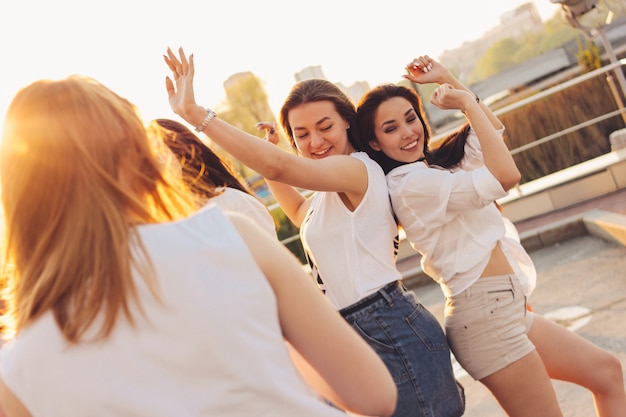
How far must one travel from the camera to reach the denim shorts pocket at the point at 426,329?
6.03 ft

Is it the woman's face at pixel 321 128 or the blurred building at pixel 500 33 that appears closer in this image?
the woman's face at pixel 321 128

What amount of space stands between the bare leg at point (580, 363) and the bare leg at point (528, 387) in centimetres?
15

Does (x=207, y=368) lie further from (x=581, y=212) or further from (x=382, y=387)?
(x=581, y=212)

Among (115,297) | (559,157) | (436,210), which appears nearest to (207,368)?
(115,297)

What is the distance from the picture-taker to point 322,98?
7.74ft

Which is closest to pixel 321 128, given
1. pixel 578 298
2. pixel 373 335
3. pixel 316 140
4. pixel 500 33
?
pixel 316 140

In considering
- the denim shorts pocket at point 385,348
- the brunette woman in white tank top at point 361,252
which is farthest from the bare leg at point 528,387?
the denim shorts pocket at point 385,348

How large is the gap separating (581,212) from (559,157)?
4.86m

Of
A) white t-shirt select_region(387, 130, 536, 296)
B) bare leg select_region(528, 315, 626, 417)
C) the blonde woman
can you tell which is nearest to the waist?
white t-shirt select_region(387, 130, 536, 296)

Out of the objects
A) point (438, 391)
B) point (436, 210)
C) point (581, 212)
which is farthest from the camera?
point (581, 212)

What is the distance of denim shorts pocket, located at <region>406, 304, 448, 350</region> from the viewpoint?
6.03 feet

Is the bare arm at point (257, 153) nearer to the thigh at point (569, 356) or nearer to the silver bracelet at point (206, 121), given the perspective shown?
the silver bracelet at point (206, 121)

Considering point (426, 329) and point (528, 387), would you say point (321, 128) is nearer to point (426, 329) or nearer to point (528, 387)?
point (426, 329)

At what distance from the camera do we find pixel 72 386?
3.38 feet
